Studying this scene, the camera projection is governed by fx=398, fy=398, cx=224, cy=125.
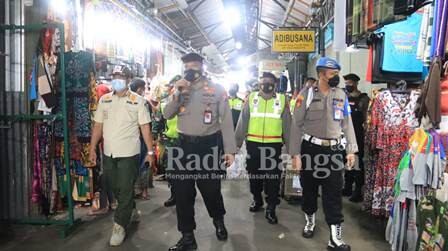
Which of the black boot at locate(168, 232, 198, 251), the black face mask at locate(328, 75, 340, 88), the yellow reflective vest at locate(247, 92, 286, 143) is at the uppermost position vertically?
the black face mask at locate(328, 75, 340, 88)

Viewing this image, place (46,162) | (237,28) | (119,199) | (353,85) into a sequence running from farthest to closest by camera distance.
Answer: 1. (237,28)
2. (353,85)
3. (46,162)
4. (119,199)

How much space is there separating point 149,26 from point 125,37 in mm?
1364

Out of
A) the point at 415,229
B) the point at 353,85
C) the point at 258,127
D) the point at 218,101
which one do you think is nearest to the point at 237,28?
the point at 353,85

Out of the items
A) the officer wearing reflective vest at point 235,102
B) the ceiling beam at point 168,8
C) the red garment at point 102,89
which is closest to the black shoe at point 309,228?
the red garment at point 102,89

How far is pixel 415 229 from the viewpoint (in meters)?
3.18

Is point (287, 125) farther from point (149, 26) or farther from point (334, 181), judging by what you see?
point (149, 26)

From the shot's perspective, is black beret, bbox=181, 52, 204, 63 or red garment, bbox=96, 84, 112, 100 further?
red garment, bbox=96, 84, 112, 100

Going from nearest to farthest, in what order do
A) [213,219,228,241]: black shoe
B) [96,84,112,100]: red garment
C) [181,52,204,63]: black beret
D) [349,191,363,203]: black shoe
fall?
[181,52,204,63]: black beret
[213,219,228,241]: black shoe
[96,84,112,100]: red garment
[349,191,363,203]: black shoe

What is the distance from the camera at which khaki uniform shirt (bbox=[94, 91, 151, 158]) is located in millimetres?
3676

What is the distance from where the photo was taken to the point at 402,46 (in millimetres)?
3990

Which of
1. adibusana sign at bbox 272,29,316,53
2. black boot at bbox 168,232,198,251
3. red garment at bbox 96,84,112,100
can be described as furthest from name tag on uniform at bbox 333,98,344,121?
adibusana sign at bbox 272,29,316,53

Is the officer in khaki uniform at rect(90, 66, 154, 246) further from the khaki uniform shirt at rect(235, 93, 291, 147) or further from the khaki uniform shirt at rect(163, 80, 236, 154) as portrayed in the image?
the khaki uniform shirt at rect(235, 93, 291, 147)

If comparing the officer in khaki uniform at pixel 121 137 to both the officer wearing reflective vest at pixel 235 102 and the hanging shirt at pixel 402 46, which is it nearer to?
the hanging shirt at pixel 402 46

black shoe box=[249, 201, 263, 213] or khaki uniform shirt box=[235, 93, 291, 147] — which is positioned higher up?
khaki uniform shirt box=[235, 93, 291, 147]
